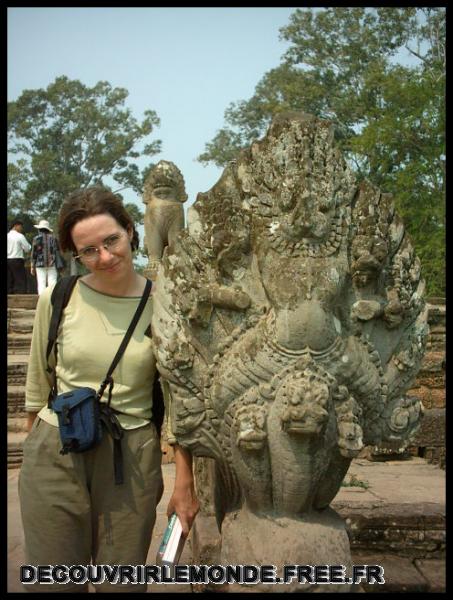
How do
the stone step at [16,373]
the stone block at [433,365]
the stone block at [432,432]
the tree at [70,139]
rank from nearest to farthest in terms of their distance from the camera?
the stone block at [432,432], the stone block at [433,365], the stone step at [16,373], the tree at [70,139]

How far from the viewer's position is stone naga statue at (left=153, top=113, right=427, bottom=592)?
2.02 meters

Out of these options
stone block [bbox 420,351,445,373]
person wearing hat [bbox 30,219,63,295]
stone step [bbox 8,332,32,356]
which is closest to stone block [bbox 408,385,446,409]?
stone block [bbox 420,351,445,373]

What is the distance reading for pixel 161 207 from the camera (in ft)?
24.9

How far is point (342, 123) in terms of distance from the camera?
1961 centimetres

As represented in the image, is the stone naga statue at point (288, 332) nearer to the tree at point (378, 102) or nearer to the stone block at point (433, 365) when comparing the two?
the stone block at point (433, 365)

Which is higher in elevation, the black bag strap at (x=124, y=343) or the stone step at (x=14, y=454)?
the black bag strap at (x=124, y=343)

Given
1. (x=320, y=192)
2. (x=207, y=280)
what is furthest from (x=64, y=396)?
(x=320, y=192)

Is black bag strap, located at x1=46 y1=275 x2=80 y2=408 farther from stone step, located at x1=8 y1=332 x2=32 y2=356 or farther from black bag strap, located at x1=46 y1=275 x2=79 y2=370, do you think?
stone step, located at x1=8 y1=332 x2=32 y2=356

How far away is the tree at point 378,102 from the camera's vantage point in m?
14.5

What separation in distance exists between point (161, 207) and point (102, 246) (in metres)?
5.63

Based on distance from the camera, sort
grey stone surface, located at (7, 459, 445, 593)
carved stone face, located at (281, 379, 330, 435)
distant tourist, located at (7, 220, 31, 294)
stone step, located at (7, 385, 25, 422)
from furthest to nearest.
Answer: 1. distant tourist, located at (7, 220, 31, 294)
2. stone step, located at (7, 385, 25, 422)
3. grey stone surface, located at (7, 459, 445, 593)
4. carved stone face, located at (281, 379, 330, 435)

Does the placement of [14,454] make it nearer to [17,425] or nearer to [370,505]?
[17,425]

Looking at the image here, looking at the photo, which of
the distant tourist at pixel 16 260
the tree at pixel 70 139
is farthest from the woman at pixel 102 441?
the tree at pixel 70 139

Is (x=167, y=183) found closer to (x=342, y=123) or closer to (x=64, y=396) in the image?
(x=64, y=396)
